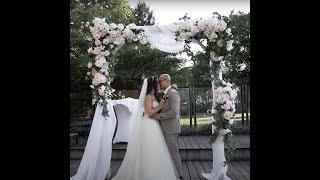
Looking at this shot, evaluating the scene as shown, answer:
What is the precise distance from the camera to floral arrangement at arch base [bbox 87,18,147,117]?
6773 mm

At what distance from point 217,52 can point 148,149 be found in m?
1.94

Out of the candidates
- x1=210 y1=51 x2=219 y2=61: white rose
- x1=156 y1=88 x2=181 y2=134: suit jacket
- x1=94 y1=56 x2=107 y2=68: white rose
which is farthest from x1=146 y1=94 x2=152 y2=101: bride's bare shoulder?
x1=210 y1=51 x2=219 y2=61: white rose

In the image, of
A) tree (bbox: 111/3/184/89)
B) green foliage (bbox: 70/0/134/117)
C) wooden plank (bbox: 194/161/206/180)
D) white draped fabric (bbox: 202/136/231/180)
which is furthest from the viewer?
tree (bbox: 111/3/184/89)

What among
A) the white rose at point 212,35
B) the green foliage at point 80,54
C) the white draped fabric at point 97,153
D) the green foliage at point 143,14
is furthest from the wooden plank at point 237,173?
the green foliage at point 143,14

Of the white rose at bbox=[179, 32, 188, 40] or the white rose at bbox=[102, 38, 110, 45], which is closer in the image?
the white rose at bbox=[179, 32, 188, 40]

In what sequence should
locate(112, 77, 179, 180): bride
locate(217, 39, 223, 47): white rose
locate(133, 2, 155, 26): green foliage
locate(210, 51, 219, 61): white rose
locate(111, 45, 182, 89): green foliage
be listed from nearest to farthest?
1. locate(112, 77, 179, 180): bride
2. locate(217, 39, 223, 47): white rose
3. locate(210, 51, 219, 61): white rose
4. locate(111, 45, 182, 89): green foliage
5. locate(133, 2, 155, 26): green foliage

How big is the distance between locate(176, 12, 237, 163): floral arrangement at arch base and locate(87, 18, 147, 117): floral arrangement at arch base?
3.50 feet

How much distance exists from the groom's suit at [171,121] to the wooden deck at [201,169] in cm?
65

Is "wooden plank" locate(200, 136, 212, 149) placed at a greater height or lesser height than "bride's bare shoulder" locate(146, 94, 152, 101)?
lesser

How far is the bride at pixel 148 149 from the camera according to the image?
6242 millimetres

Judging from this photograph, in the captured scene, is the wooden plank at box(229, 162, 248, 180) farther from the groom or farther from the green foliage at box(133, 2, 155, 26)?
the green foliage at box(133, 2, 155, 26)

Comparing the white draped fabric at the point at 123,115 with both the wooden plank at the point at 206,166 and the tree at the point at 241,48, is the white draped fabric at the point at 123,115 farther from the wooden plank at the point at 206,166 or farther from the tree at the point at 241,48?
the tree at the point at 241,48
